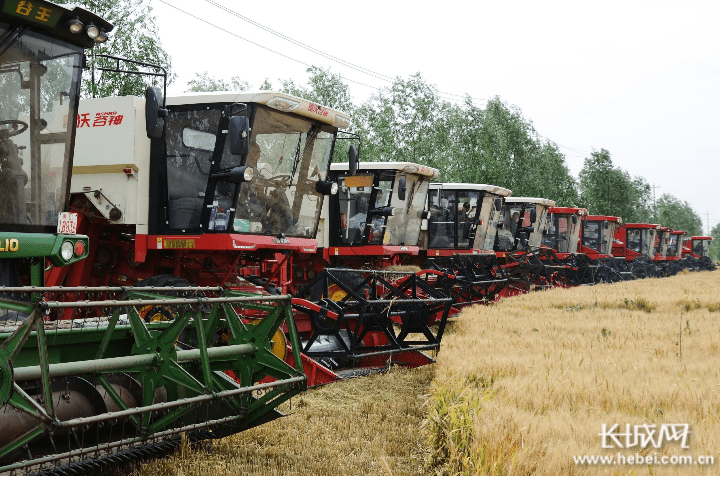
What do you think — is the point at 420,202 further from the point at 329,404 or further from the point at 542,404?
the point at 542,404

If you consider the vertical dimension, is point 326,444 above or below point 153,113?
below

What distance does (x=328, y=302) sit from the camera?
589 centimetres

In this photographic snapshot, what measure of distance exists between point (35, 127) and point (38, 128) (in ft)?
0.08

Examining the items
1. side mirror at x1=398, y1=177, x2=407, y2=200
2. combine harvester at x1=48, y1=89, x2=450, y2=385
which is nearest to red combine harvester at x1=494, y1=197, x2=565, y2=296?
side mirror at x1=398, y1=177, x2=407, y2=200

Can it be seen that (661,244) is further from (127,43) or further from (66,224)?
(66,224)

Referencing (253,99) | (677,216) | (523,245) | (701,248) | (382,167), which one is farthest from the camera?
(677,216)

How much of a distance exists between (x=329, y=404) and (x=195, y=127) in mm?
2967

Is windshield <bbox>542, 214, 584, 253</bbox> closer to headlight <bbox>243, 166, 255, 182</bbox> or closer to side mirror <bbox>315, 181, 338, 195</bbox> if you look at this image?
side mirror <bbox>315, 181, 338, 195</bbox>

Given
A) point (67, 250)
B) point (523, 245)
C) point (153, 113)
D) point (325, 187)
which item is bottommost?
point (523, 245)

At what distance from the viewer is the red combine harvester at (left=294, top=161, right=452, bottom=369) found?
6.30 metres

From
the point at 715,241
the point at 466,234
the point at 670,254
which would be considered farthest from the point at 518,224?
the point at 715,241

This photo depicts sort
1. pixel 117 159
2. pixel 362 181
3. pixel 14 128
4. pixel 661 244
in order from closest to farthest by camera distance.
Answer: pixel 14 128
pixel 117 159
pixel 362 181
pixel 661 244

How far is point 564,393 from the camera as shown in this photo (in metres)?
4.25

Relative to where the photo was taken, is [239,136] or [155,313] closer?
[155,313]
